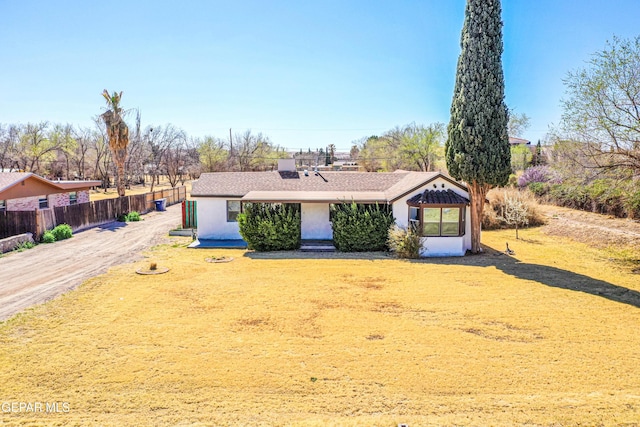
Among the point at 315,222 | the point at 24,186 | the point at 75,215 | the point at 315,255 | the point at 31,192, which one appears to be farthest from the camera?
the point at 75,215

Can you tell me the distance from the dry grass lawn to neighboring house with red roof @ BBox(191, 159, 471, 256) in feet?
14.3

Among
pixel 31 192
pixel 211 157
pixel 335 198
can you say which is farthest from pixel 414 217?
pixel 211 157

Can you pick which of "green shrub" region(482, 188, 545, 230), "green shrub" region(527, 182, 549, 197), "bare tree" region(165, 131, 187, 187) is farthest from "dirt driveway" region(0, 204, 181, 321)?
"green shrub" region(527, 182, 549, 197)

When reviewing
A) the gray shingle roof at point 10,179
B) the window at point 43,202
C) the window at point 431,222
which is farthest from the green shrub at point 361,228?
the window at point 43,202

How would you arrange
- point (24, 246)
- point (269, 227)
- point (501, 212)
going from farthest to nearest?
point (501, 212) < point (24, 246) < point (269, 227)

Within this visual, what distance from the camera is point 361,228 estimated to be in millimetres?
18641

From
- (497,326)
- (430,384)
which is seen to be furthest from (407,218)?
(430,384)

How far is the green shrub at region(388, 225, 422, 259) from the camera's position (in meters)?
17.5

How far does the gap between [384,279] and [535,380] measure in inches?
279

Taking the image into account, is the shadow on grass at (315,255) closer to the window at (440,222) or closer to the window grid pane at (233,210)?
the window at (440,222)

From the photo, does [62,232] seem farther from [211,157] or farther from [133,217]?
[211,157]

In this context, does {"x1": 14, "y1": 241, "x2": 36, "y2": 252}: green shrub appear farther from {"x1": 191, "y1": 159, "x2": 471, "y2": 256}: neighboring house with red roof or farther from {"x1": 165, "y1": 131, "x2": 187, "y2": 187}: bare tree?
{"x1": 165, "y1": 131, "x2": 187, "y2": 187}: bare tree

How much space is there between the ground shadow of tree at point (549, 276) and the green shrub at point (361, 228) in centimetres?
260

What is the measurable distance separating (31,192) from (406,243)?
2169cm
